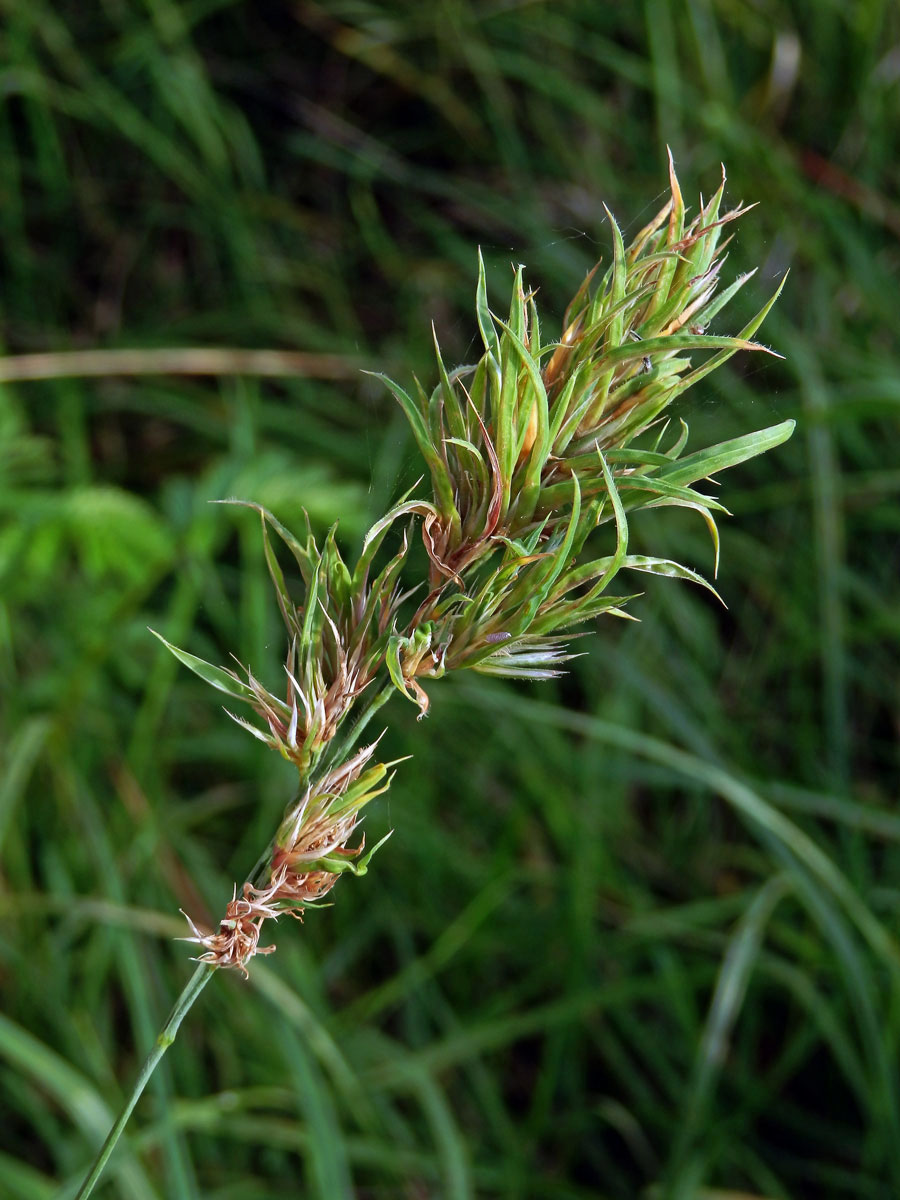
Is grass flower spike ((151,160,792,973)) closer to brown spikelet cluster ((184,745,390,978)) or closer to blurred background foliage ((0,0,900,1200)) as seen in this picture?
brown spikelet cluster ((184,745,390,978))

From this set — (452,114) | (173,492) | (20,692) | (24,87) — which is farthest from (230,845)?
(452,114)

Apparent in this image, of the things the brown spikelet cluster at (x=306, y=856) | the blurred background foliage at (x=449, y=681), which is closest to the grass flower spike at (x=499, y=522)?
the brown spikelet cluster at (x=306, y=856)

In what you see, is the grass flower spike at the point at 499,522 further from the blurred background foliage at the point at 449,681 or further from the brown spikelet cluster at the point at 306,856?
the blurred background foliage at the point at 449,681

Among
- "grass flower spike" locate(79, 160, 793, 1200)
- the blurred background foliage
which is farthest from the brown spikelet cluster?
the blurred background foliage

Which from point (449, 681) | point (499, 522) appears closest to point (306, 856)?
point (499, 522)

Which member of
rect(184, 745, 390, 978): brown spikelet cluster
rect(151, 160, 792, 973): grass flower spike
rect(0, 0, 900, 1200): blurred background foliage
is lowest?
rect(0, 0, 900, 1200): blurred background foliage

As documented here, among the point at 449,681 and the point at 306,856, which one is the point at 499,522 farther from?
the point at 449,681

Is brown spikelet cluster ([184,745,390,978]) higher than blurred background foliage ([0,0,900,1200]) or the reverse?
higher

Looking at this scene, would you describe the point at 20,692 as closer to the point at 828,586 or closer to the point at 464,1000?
the point at 464,1000
